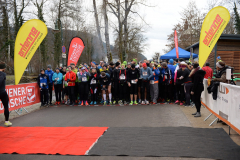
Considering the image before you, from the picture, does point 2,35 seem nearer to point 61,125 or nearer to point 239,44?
point 61,125

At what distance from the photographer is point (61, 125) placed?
24.4 feet

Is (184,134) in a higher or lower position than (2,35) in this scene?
lower

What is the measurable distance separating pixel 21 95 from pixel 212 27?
28.5ft

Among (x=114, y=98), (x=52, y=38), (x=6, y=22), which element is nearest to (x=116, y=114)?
(x=114, y=98)

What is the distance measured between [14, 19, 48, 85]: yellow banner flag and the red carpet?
119 inches

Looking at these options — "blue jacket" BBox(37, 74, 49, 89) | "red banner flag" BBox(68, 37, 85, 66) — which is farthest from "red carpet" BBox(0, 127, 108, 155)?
"red banner flag" BBox(68, 37, 85, 66)

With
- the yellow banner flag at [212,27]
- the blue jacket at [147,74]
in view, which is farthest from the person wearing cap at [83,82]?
the yellow banner flag at [212,27]

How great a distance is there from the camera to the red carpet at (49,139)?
16.4ft

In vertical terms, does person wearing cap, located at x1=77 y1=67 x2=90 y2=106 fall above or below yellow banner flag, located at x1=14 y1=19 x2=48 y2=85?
below

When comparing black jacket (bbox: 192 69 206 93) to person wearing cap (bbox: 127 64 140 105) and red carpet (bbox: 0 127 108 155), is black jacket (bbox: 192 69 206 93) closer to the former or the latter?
red carpet (bbox: 0 127 108 155)

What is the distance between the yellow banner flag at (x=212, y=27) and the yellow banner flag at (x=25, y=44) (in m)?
7.29

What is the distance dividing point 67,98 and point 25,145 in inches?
271

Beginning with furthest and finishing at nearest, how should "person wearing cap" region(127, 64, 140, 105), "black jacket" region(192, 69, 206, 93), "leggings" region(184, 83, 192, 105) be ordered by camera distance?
"person wearing cap" region(127, 64, 140, 105), "leggings" region(184, 83, 192, 105), "black jacket" region(192, 69, 206, 93)

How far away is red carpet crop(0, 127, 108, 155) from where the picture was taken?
5014mm
